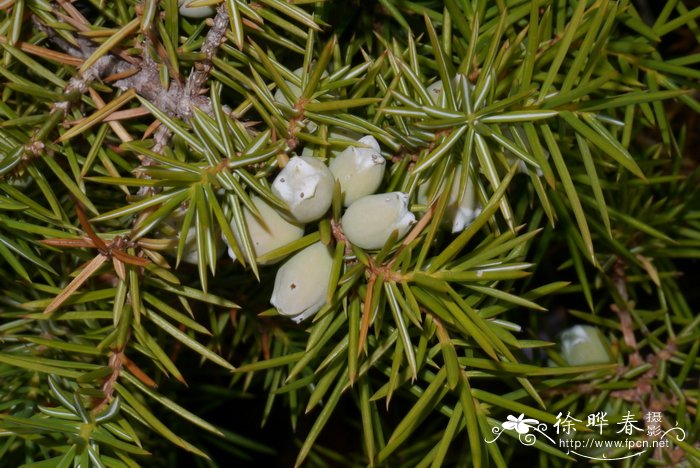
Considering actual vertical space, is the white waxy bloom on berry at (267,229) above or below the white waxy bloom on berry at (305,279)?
above

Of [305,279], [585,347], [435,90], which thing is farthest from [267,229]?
[585,347]

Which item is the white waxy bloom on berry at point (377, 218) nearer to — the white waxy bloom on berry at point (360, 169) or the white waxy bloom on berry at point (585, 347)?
the white waxy bloom on berry at point (360, 169)

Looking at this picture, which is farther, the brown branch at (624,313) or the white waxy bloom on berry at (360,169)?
the brown branch at (624,313)

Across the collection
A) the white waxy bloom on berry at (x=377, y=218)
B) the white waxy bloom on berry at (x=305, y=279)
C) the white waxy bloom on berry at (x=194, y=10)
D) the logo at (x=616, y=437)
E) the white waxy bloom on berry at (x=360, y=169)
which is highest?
the white waxy bloom on berry at (x=194, y=10)

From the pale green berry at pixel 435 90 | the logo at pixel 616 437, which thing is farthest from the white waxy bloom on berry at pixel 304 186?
the logo at pixel 616 437

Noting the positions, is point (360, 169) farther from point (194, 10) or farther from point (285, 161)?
point (194, 10)

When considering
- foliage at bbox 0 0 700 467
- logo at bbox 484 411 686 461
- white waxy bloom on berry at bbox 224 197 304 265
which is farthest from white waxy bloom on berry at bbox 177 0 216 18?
logo at bbox 484 411 686 461

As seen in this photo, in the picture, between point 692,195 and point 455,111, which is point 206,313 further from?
point 692,195
